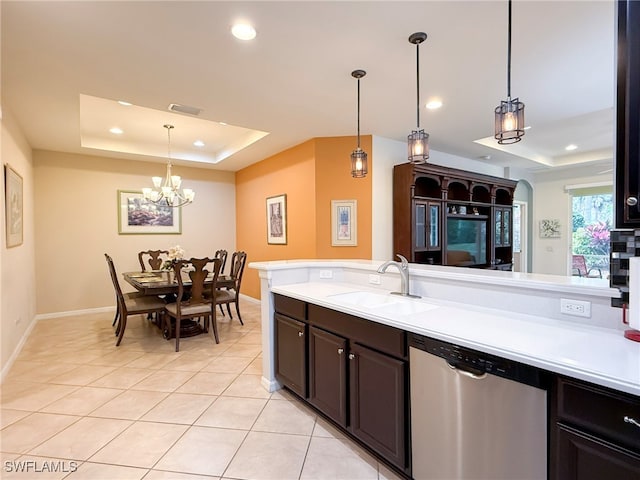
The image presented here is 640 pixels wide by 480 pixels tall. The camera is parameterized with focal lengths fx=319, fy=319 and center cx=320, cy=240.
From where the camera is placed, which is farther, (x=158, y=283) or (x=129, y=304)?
(x=129, y=304)

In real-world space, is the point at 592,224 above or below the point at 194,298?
above

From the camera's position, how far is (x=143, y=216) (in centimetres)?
587

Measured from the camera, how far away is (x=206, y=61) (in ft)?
8.19

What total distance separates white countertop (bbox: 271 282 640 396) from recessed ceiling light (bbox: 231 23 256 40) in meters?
1.88

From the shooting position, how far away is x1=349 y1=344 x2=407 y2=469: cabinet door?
1.69 meters

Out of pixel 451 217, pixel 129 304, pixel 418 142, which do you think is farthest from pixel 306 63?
pixel 129 304

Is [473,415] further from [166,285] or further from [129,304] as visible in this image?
[129,304]

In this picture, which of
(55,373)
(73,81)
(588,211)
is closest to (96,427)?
(55,373)

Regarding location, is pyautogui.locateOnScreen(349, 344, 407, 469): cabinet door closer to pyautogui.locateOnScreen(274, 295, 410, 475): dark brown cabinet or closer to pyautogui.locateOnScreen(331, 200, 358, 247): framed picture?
pyautogui.locateOnScreen(274, 295, 410, 475): dark brown cabinet

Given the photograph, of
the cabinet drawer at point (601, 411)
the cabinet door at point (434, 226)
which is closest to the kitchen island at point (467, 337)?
the cabinet drawer at point (601, 411)

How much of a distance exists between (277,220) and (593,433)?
15.3ft

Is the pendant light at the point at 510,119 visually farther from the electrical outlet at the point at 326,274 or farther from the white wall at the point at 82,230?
the white wall at the point at 82,230

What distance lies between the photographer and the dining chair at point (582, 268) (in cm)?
638

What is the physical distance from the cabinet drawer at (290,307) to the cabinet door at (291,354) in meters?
0.04
